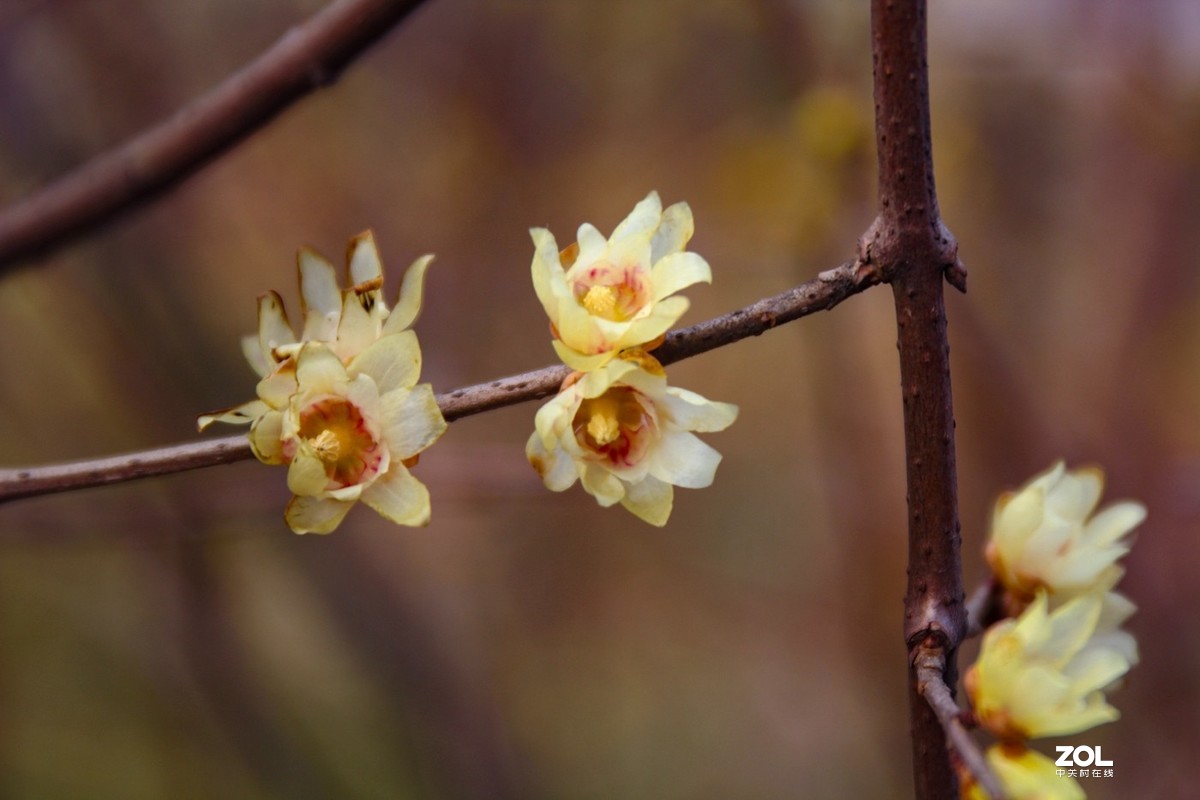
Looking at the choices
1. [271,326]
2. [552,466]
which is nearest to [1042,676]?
[552,466]

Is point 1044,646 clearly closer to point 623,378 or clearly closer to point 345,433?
point 623,378

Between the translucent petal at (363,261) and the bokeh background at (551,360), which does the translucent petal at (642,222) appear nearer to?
the translucent petal at (363,261)

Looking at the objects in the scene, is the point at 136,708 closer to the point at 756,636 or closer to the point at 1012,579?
the point at 756,636

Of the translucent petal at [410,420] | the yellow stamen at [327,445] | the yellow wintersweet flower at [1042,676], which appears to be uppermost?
the translucent petal at [410,420]

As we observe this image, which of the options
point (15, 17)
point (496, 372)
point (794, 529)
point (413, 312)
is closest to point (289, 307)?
point (496, 372)

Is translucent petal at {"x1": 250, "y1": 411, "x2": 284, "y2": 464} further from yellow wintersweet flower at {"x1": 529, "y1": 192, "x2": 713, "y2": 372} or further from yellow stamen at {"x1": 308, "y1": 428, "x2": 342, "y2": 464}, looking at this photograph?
yellow wintersweet flower at {"x1": 529, "y1": 192, "x2": 713, "y2": 372}

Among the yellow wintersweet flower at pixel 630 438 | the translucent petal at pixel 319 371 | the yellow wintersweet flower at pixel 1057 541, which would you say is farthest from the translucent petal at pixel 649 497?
the yellow wintersweet flower at pixel 1057 541
